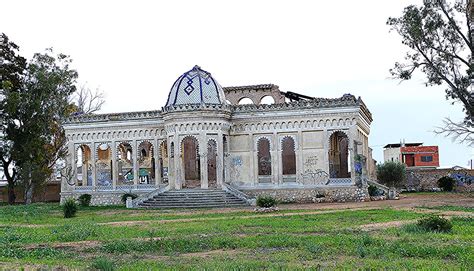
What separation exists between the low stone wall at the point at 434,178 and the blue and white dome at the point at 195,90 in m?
24.8

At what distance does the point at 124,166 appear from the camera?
56.2 meters

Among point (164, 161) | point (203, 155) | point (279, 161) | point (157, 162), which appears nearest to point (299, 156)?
point (279, 161)

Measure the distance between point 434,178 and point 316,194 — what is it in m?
21.6

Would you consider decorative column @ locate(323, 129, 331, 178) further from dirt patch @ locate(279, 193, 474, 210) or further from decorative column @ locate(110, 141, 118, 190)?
decorative column @ locate(110, 141, 118, 190)

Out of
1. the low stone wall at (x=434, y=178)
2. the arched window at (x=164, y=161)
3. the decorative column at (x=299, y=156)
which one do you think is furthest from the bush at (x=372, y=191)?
the low stone wall at (x=434, y=178)

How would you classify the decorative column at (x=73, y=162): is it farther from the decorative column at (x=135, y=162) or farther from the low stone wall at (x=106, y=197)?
the decorative column at (x=135, y=162)

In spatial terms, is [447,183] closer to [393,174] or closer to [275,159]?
[393,174]

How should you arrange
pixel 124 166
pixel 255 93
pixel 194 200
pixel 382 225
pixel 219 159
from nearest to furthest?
pixel 382 225 → pixel 194 200 → pixel 219 159 → pixel 255 93 → pixel 124 166

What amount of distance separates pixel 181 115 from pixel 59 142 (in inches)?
764

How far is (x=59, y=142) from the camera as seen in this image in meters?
57.5

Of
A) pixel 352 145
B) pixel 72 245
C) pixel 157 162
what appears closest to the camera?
pixel 72 245

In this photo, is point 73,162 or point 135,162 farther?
point 73,162

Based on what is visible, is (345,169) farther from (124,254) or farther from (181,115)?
(124,254)

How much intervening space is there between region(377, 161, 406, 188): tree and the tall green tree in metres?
30.8
